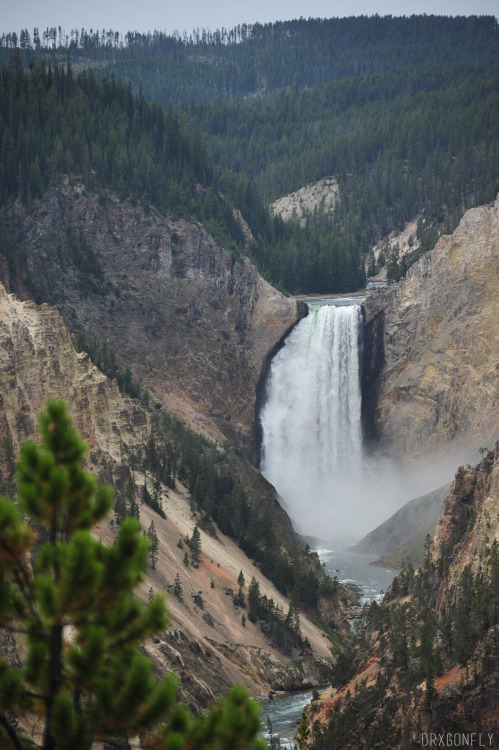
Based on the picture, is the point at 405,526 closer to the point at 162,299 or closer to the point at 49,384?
the point at 162,299

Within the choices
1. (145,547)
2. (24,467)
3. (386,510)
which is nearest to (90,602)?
(145,547)

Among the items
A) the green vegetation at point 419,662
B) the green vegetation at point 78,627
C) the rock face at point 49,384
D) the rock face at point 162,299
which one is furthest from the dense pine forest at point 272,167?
the green vegetation at point 78,627

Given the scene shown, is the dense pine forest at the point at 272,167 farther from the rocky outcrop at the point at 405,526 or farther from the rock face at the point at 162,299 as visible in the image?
the rocky outcrop at the point at 405,526

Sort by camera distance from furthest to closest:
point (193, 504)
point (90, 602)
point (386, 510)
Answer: point (386, 510)
point (193, 504)
point (90, 602)

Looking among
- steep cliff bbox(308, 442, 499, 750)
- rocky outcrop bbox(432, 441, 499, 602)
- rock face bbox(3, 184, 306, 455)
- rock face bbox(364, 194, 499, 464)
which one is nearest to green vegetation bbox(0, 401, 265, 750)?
steep cliff bbox(308, 442, 499, 750)

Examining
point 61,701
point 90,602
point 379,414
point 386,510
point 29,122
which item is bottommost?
point 386,510

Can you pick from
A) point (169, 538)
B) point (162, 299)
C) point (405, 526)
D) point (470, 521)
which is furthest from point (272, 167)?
point (470, 521)

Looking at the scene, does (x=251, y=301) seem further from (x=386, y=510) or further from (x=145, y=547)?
(x=145, y=547)

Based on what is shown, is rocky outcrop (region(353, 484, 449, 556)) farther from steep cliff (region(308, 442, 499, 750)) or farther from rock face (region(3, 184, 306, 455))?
steep cliff (region(308, 442, 499, 750))
